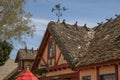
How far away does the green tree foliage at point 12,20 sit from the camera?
20.5 metres

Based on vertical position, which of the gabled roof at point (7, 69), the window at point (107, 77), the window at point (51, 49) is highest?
the window at point (51, 49)

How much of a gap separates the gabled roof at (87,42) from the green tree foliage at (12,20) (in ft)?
10.8

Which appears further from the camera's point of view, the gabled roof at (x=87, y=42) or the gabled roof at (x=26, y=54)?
the gabled roof at (x=26, y=54)

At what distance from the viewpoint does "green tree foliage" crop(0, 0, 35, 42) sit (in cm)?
2048

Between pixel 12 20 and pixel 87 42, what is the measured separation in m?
6.67

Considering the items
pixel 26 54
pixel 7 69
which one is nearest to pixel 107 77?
pixel 26 54

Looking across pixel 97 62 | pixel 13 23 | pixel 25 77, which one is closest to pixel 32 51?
pixel 13 23

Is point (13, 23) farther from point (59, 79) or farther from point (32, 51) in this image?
point (32, 51)

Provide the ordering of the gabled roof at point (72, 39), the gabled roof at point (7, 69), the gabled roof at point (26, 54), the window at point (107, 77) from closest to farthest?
1. the window at point (107, 77)
2. the gabled roof at point (72, 39)
3. the gabled roof at point (26, 54)
4. the gabled roof at point (7, 69)

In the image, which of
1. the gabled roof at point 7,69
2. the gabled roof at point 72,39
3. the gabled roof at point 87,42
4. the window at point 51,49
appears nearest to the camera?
the gabled roof at point 87,42

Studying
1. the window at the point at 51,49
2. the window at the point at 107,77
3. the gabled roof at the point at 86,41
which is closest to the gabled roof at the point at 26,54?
the gabled roof at the point at 86,41

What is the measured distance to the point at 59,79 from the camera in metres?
24.1

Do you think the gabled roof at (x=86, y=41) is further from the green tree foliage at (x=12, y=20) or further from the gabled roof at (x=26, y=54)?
the gabled roof at (x=26, y=54)

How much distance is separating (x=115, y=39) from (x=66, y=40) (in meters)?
4.36
